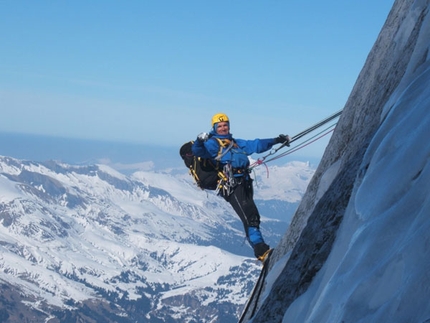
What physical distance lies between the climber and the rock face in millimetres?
2342

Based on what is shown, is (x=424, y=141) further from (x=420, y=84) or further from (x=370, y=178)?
(x=420, y=84)

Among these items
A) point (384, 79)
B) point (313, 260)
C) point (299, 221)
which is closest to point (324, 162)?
point (299, 221)

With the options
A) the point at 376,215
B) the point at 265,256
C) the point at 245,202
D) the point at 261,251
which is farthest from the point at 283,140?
the point at 376,215

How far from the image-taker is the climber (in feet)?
35.9

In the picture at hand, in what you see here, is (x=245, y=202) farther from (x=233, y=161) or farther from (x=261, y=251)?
(x=261, y=251)

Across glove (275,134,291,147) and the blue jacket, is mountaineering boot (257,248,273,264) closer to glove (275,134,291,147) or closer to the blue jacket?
the blue jacket

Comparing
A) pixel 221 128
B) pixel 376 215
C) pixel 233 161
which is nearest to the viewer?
pixel 376 215

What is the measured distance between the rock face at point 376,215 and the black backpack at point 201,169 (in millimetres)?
3558

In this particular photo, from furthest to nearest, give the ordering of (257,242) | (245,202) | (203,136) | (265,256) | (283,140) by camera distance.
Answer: (283,140), (245,202), (203,136), (257,242), (265,256)

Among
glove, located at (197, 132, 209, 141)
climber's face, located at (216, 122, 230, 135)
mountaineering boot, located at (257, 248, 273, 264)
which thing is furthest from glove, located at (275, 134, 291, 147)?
mountaineering boot, located at (257, 248, 273, 264)

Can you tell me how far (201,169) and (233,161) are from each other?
3.40 feet

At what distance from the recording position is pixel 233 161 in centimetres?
1132

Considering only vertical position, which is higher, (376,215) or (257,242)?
(376,215)

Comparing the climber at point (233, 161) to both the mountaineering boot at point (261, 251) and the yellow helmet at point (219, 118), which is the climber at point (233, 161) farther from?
the mountaineering boot at point (261, 251)
